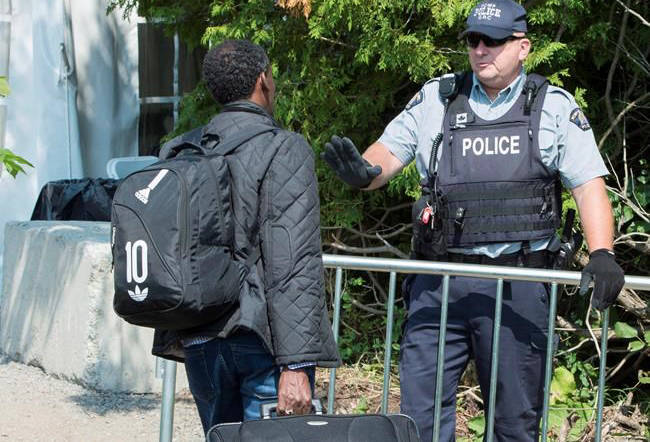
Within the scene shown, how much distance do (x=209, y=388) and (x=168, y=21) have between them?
151 inches

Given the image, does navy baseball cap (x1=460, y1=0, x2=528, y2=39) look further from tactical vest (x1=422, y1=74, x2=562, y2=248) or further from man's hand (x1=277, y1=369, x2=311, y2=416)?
man's hand (x1=277, y1=369, x2=311, y2=416)

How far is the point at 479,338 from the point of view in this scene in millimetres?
3912

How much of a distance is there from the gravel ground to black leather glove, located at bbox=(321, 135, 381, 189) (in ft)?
7.11

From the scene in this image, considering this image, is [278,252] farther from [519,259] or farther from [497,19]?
[497,19]

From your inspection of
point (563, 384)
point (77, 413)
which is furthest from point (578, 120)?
point (77, 413)

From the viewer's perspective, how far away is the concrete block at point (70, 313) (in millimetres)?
5973

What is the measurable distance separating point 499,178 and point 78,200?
404cm

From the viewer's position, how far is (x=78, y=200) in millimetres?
7250

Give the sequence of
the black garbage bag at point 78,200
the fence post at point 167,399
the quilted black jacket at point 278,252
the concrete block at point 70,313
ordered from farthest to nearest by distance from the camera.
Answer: the black garbage bag at point 78,200 < the concrete block at point 70,313 < the fence post at point 167,399 < the quilted black jacket at point 278,252

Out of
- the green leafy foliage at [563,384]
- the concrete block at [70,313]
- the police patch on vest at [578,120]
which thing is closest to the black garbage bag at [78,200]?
the concrete block at [70,313]

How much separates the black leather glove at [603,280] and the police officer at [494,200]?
10 centimetres

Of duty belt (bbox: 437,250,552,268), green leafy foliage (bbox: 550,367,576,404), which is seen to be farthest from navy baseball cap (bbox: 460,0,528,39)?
green leafy foliage (bbox: 550,367,576,404)

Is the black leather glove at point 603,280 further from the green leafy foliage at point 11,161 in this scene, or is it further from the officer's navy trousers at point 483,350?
the green leafy foliage at point 11,161

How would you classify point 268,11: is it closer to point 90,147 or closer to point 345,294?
point 345,294
